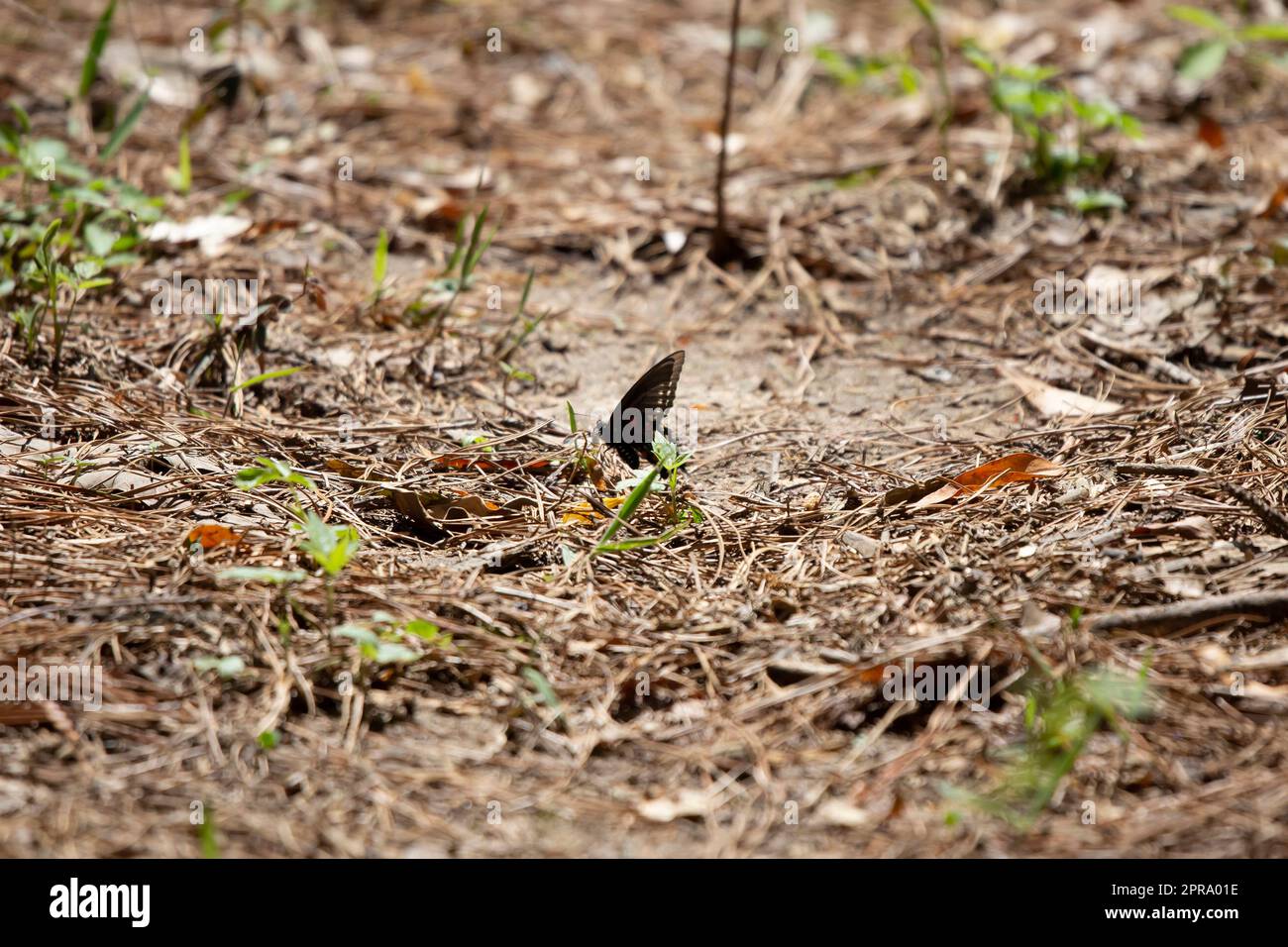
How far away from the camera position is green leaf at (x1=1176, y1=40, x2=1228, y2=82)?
382cm

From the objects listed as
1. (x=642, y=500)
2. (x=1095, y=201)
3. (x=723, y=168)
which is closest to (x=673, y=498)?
(x=642, y=500)

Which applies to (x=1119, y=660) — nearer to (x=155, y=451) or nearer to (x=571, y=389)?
(x=571, y=389)

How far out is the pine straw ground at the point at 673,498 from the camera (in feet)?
5.64

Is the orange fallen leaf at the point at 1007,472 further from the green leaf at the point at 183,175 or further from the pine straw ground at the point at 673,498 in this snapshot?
the green leaf at the point at 183,175

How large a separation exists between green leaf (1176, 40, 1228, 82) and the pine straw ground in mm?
257

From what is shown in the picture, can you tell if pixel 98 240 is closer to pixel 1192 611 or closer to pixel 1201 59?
pixel 1192 611

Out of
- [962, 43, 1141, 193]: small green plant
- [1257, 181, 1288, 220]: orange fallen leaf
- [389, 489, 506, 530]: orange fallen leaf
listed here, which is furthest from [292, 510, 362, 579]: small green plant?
[1257, 181, 1288, 220]: orange fallen leaf

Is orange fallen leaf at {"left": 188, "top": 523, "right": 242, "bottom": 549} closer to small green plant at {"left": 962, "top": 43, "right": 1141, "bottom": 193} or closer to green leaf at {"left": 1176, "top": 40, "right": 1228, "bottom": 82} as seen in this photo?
small green plant at {"left": 962, "top": 43, "right": 1141, "bottom": 193}

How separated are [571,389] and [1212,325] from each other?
5.91 ft

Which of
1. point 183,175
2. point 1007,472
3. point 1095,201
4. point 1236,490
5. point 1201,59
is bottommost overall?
point 1007,472

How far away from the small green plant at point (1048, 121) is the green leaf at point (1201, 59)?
0.30 m

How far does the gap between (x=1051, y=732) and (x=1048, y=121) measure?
2.90 metres

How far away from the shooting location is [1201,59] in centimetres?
388
